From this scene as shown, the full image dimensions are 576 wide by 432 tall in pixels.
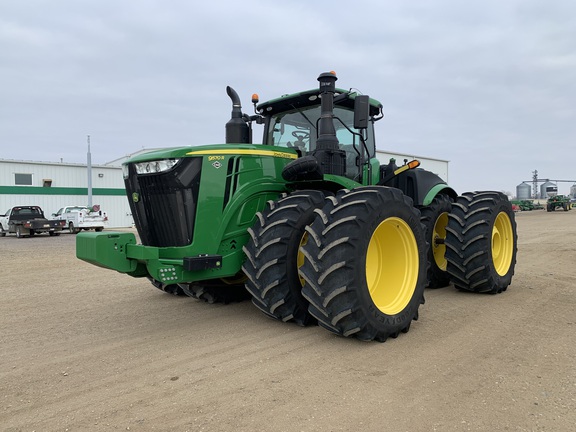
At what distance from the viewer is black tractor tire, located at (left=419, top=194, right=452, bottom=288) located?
669cm

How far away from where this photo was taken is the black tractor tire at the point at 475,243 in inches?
242

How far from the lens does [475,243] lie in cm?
616

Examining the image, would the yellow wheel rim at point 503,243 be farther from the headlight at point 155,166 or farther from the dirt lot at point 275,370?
the headlight at point 155,166

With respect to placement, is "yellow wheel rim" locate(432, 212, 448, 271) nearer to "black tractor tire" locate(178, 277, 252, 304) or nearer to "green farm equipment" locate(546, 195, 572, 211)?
"black tractor tire" locate(178, 277, 252, 304)

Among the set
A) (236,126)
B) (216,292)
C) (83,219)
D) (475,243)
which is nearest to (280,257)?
(216,292)

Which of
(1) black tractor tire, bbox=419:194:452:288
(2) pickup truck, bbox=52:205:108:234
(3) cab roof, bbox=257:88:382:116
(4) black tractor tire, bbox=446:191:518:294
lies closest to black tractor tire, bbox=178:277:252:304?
(3) cab roof, bbox=257:88:382:116

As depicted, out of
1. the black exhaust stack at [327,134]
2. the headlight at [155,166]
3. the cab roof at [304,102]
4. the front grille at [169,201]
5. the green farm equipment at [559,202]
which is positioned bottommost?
the green farm equipment at [559,202]

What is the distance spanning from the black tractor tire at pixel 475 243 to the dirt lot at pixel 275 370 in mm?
407

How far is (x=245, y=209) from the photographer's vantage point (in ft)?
15.9

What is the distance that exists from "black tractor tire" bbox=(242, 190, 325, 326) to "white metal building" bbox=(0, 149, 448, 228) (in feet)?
81.1

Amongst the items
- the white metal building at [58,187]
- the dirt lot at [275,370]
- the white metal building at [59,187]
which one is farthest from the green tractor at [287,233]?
the white metal building at [58,187]

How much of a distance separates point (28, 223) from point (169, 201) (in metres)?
21.3

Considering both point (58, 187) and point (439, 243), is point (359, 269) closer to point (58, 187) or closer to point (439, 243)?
point (439, 243)

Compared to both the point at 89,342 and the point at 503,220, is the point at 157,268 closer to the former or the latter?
the point at 89,342
